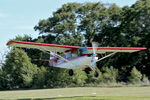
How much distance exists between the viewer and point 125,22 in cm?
4459

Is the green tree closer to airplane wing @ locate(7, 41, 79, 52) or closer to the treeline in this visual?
the treeline

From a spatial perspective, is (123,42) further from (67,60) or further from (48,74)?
(67,60)

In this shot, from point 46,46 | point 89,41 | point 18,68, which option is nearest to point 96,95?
point 46,46

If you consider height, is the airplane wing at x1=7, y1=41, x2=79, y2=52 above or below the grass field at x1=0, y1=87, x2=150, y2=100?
above

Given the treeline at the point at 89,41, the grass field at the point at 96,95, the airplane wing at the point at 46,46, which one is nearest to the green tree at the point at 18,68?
the treeline at the point at 89,41

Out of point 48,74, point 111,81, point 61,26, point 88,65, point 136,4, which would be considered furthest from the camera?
point 61,26

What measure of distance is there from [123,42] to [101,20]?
6.66 meters

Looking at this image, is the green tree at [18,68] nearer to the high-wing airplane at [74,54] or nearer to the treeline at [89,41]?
the treeline at [89,41]

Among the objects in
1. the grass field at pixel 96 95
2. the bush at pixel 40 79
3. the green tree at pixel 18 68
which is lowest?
the grass field at pixel 96 95

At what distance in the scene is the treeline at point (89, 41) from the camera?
38469 mm

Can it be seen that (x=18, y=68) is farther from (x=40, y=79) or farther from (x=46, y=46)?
(x=46, y=46)

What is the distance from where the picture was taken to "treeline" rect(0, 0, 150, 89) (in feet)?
126

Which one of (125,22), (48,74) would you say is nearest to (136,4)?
(125,22)

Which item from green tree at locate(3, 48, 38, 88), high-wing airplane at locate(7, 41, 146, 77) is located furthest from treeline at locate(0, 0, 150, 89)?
high-wing airplane at locate(7, 41, 146, 77)
